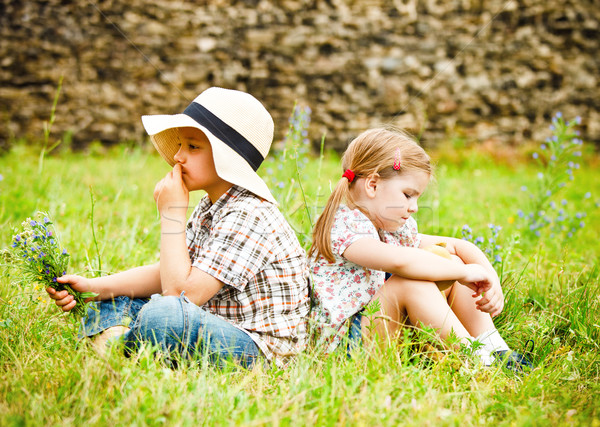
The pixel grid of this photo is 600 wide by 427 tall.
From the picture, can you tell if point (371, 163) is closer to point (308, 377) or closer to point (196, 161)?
point (196, 161)

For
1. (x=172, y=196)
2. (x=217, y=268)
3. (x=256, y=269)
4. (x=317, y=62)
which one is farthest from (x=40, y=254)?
(x=317, y=62)

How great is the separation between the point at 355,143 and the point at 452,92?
523 cm

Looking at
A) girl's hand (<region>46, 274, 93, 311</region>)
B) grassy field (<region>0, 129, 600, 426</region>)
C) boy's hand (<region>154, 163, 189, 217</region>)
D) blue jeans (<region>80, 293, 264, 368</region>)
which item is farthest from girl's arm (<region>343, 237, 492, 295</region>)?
girl's hand (<region>46, 274, 93, 311</region>)

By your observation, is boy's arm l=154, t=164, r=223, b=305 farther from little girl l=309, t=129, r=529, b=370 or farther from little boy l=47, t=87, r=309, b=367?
little girl l=309, t=129, r=529, b=370

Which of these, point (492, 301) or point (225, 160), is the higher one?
point (225, 160)

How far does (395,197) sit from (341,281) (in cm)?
38

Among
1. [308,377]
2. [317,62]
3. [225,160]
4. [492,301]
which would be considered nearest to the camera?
[308,377]

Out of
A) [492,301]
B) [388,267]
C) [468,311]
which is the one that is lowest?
[468,311]

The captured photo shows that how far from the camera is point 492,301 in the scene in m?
1.84

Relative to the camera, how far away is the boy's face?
1793 millimetres

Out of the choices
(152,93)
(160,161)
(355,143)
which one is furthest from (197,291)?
(152,93)

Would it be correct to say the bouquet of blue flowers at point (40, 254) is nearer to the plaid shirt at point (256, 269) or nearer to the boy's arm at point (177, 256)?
the boy's arm at point (177, 256)

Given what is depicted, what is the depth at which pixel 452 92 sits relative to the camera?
22.0 feet

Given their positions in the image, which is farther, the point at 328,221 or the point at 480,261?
the point at 480,261
